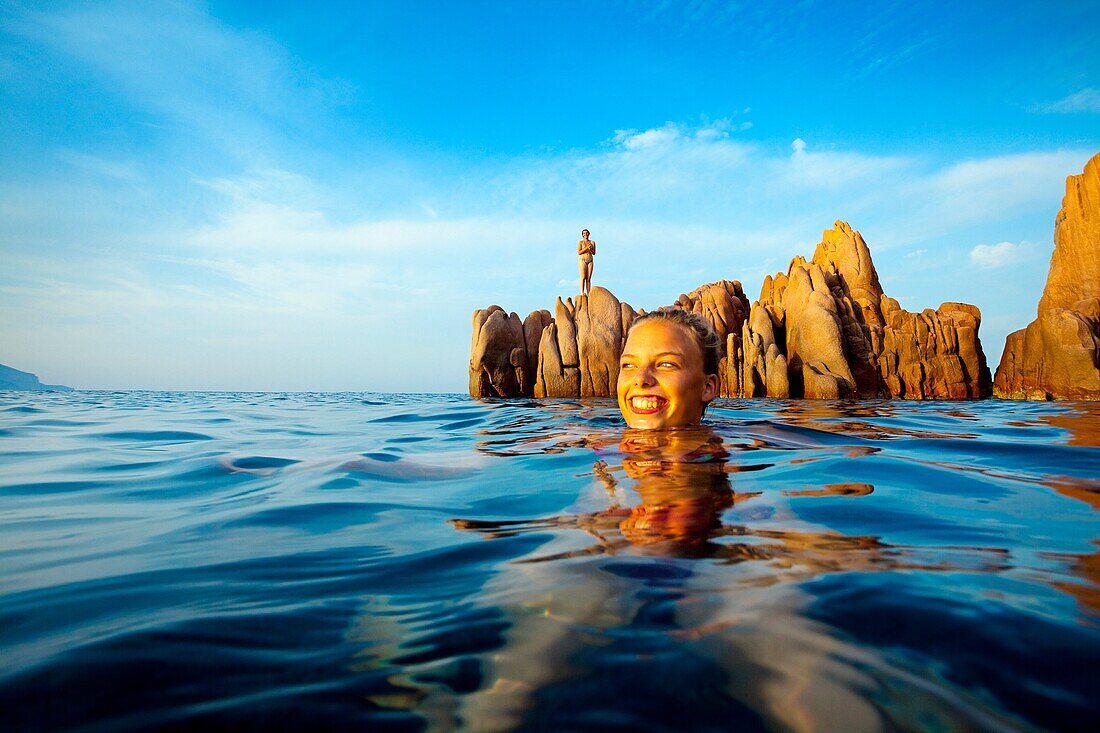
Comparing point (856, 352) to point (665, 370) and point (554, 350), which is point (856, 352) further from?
point (665, 370)

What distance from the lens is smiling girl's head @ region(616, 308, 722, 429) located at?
198 inches

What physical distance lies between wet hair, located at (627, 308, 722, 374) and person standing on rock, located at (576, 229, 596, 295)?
22295mm

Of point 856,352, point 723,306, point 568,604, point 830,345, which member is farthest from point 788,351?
point 568,604

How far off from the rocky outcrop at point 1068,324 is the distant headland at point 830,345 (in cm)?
6

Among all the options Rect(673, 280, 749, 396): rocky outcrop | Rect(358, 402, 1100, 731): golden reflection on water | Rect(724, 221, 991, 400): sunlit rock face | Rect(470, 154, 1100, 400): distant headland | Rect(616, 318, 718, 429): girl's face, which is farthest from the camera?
Rect(673, 280, 749, 396): rocky outcrop

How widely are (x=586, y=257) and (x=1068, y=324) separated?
20.7 metres

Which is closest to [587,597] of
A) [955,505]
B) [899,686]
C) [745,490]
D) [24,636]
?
[899,686]

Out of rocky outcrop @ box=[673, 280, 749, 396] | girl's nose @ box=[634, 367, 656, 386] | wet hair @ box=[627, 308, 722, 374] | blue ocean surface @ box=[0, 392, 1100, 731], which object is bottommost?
blue ocean surface @ box=[0, 392, 1100, 731]

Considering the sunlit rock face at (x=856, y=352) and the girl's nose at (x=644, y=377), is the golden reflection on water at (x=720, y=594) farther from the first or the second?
the sunlit rock face at (x=856, y=352)

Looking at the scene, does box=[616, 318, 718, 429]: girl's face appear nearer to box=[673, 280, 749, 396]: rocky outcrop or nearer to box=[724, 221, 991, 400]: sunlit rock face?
box=[724, 221, 991, 400]: sunlit rock face

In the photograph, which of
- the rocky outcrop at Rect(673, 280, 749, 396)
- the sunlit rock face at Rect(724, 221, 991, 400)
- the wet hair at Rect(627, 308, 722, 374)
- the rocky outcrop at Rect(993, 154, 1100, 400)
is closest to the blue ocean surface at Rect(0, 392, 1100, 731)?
the wet hair at Rect(627, 308, 722, 374)

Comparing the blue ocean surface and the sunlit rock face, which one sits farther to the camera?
the sunlit rock face

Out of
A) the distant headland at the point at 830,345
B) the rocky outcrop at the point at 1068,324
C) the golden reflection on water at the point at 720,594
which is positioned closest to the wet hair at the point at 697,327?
the golden reflection on water at the point at 720,594

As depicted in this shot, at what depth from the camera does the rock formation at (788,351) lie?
87.0ft
